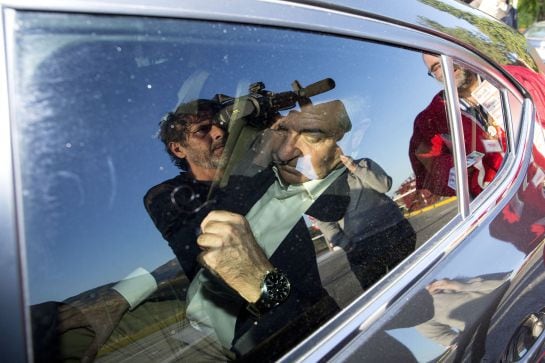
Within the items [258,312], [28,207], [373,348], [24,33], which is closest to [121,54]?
[24,33]

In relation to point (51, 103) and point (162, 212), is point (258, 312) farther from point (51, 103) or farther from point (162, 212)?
point (51, 103)

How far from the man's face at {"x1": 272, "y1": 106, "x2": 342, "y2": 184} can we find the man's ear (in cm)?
30

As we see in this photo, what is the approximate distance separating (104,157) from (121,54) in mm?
186

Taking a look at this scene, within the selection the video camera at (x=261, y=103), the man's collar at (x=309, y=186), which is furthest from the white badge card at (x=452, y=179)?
the video camera at (x=261, y=103)

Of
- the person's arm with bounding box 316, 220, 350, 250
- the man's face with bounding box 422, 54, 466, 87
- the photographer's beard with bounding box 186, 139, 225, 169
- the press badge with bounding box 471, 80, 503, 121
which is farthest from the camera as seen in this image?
the press badge with bounding box 471, 80, 503, 121

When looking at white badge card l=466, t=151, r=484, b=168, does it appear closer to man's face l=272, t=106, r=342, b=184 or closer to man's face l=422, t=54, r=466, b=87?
man's face l=422, t=54, r=466, b=87

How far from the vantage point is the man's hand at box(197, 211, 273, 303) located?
1326 mm

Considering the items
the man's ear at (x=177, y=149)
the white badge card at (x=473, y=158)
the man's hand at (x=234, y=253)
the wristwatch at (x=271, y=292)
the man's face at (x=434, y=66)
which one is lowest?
the wristwatch at (x=271, y=292)

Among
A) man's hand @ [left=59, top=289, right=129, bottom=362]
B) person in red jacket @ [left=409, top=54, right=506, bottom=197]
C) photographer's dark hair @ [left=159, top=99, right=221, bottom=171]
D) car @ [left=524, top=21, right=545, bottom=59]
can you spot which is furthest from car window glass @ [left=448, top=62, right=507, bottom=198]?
car @ [left=524, top=21, right=545, bottom=59]

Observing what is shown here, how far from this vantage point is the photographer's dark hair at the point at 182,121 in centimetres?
122

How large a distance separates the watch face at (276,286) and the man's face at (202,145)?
0.29 metres

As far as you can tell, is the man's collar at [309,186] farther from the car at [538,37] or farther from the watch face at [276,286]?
the car at [538,37]

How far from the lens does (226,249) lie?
1370mm

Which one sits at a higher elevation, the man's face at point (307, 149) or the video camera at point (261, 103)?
the video camera at point (261, 103)
